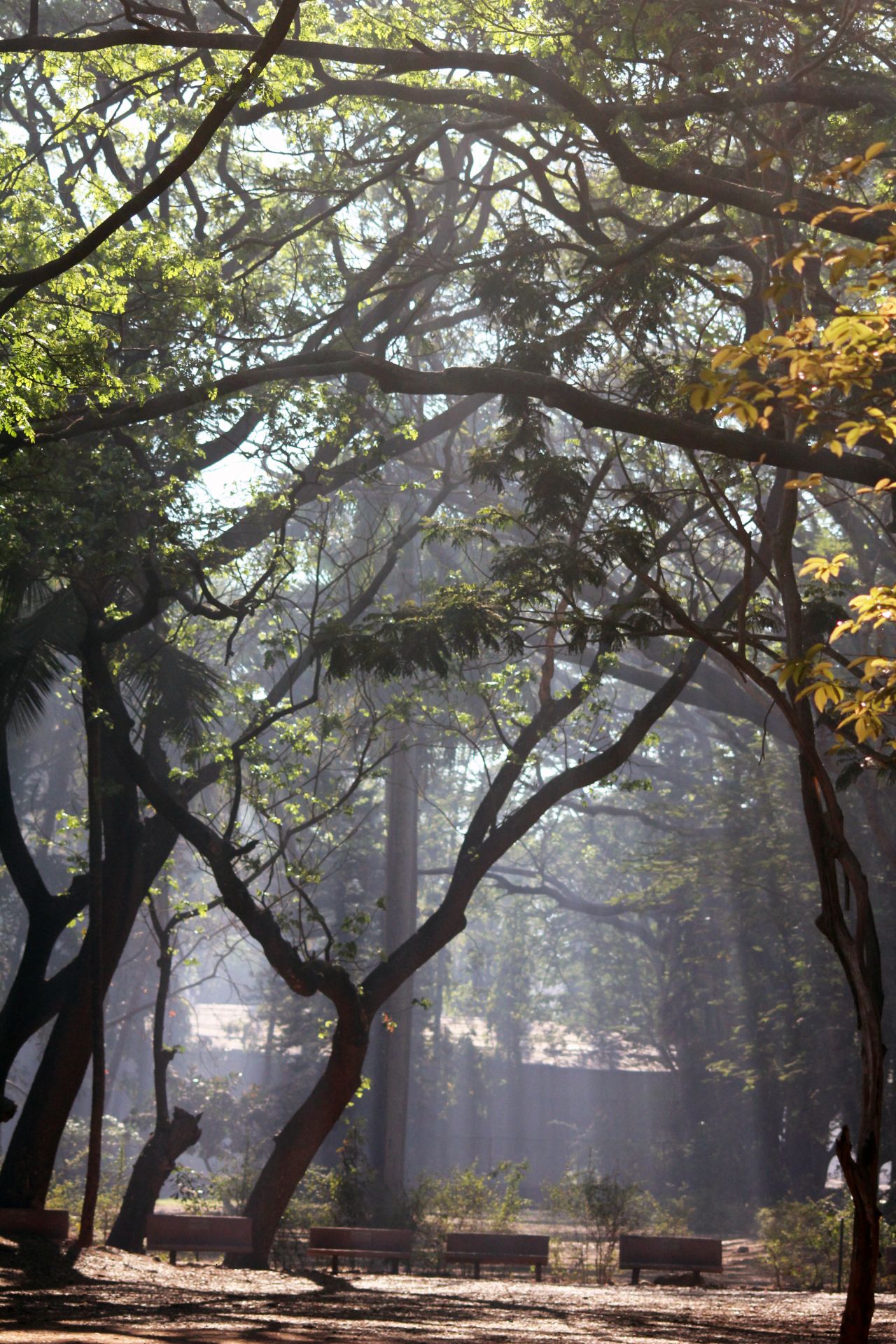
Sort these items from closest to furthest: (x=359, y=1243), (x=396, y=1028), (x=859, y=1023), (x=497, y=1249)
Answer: (x=859, y=1023)
(x=359, y=1243)
(x=497, y=1249)
(x=396, y=1028)

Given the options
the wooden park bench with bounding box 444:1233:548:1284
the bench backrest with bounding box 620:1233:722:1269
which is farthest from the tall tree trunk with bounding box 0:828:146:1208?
the bench backrest with bounding box 620:1233:722:1269

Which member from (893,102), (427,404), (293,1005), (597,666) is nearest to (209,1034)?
(293,1005)

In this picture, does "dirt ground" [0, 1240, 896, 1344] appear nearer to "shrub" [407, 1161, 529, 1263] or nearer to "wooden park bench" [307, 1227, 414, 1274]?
"wooden park bench" [307, 1227, 414, 1274]

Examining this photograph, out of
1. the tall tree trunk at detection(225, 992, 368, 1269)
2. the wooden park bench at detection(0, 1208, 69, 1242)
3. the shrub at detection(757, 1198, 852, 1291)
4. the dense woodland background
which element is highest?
the dense woodland background

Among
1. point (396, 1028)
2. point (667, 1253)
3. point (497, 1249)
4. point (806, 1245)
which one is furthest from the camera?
point (396, 1028)

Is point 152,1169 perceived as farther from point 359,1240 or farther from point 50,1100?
point 359,1240

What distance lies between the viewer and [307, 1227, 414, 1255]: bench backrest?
1396 centimetres

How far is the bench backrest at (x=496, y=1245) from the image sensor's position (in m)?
14.7

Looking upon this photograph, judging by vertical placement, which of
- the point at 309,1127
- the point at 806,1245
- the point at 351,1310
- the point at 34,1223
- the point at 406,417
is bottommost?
the point at 806,1245

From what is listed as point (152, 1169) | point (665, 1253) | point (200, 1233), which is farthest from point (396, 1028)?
point (200, 1233)

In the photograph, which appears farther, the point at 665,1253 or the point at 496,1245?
the point at 665,1253

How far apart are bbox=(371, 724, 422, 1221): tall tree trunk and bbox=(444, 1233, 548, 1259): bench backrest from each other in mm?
5022

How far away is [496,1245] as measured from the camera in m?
14.8

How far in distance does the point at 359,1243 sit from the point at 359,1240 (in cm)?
3
